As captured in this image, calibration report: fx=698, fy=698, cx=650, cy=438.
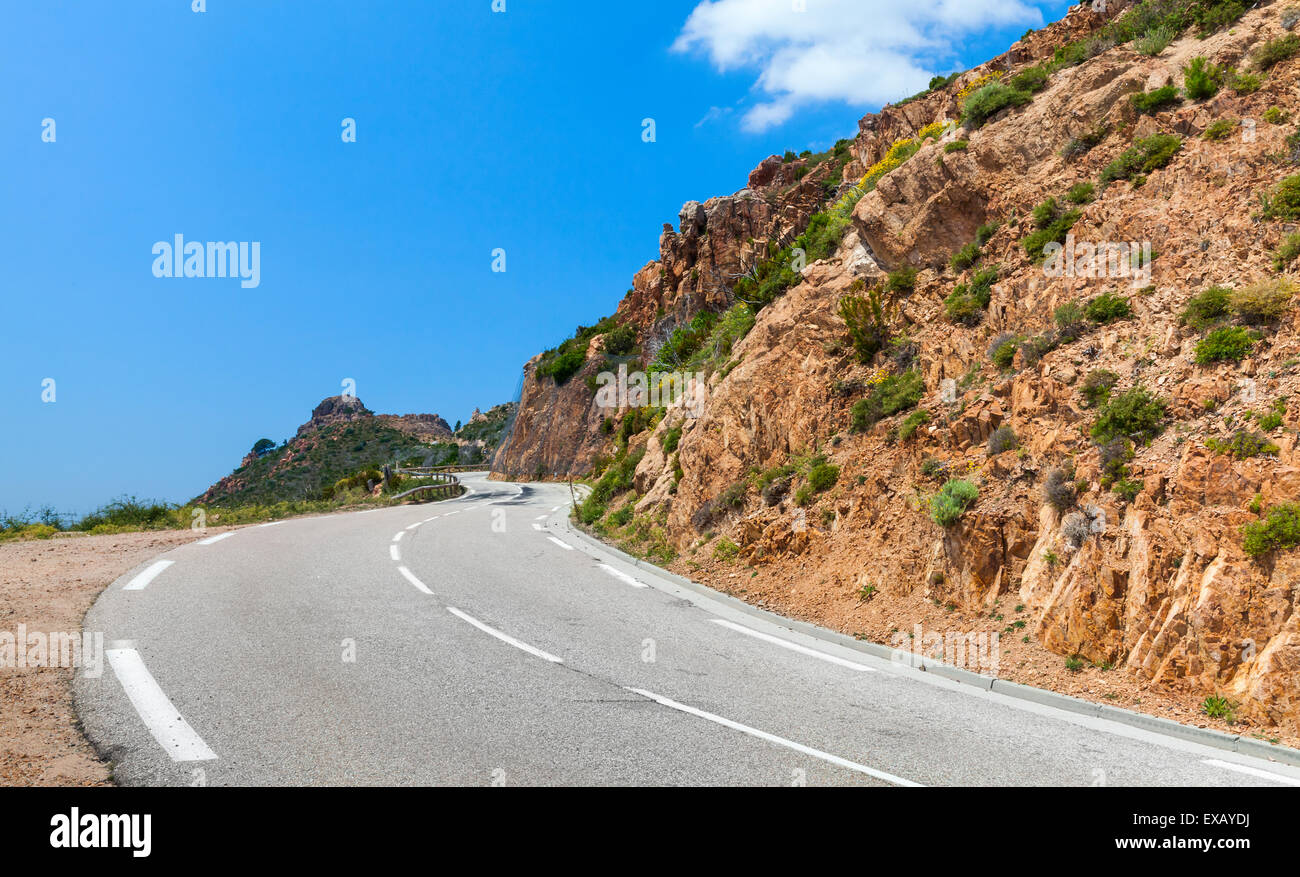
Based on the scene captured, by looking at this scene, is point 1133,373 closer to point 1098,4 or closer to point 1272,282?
point 1272,282

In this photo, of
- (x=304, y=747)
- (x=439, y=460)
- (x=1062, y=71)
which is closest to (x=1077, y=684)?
(x=304, y=747)

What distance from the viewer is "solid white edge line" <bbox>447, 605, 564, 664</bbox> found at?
7.66 metres

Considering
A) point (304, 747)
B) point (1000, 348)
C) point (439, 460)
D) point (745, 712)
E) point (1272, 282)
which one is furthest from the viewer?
point (439, 460)

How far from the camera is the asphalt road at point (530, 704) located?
4.96m

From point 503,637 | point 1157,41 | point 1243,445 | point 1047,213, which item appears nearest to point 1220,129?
point 1047,213

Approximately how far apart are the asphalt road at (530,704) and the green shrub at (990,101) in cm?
1293

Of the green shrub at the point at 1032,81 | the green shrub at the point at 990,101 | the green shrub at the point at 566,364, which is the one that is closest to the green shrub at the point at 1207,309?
the green shrub at the point at 990,101

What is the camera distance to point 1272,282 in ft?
27.8

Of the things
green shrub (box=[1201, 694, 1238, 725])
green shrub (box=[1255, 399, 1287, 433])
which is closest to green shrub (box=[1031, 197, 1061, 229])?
green shrub (box=[1255, 399, 1287, 433])

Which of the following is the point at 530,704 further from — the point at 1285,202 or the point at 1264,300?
the point at 1285,202

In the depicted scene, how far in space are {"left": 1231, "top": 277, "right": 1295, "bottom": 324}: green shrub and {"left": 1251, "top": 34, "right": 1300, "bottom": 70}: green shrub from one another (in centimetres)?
577

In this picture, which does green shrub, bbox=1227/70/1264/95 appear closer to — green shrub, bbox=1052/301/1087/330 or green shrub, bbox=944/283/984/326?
green shrub, bbox=1052/301/1087/330

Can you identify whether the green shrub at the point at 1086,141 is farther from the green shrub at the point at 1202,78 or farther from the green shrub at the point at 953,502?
the green shrub at the point at 953,502
